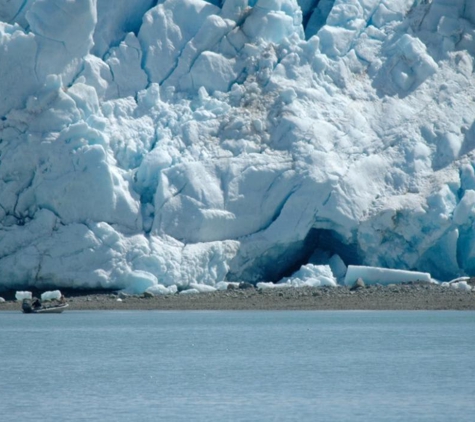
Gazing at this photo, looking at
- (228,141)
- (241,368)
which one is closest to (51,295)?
(228,141)

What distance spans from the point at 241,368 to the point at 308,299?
758 cm

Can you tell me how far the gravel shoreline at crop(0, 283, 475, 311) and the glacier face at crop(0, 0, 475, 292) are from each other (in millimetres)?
397

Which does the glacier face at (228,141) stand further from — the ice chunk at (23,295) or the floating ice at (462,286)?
the floating ice at (462,286)

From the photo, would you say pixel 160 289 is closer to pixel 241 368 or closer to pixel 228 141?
pixel 228 141

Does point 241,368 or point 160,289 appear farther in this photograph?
point 160,289

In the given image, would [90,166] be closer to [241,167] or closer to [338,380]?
[241,167]

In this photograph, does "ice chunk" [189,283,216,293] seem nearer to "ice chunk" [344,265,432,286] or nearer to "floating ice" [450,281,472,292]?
"ice chunk" [344,265,432,286]

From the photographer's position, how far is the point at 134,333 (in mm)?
18406

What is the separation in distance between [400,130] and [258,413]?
13305 mm

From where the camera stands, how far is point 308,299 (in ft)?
70.0

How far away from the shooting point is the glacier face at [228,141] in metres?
21.6

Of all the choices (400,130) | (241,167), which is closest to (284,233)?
(241,167)

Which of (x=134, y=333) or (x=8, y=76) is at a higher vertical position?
(x=8, y=76)

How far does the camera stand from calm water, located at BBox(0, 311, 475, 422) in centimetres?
1092
